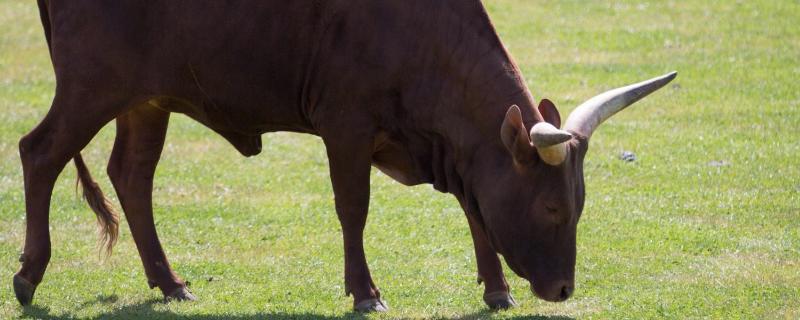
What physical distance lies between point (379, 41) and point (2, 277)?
3422 mm

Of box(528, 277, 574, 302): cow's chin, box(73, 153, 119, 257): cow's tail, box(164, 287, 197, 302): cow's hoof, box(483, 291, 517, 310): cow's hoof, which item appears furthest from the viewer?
box(73, 153, 119, 257): cow's tail

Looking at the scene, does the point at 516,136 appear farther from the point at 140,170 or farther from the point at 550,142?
the point at 140,170

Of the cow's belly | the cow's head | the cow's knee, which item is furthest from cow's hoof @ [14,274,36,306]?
the cow's head

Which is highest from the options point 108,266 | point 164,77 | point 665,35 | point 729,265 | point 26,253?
point 164,77

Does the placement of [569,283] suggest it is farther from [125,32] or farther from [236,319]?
[125,32]

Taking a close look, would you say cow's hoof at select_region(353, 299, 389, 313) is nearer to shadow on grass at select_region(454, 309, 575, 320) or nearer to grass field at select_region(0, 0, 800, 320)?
grass field at select_region(0, 0, 800, 320)

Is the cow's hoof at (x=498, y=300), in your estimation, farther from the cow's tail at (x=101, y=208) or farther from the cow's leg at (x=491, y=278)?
the cow's tail at (x=101, y=208)

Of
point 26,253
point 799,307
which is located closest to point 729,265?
point 799,307

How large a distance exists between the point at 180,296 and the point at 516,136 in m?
2.81

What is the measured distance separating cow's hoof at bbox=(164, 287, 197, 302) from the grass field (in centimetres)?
15

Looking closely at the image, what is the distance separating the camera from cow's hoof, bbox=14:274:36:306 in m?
8.46

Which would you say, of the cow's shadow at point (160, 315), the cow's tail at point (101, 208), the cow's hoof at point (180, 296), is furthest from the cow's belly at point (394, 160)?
the cow's tail at point (101, 208)

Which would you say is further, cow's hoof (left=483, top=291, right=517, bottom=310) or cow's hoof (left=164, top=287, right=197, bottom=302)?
cow's hoof (left=164, top=287, right=197, bottom=302)

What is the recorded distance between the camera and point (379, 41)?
25.8 ft
